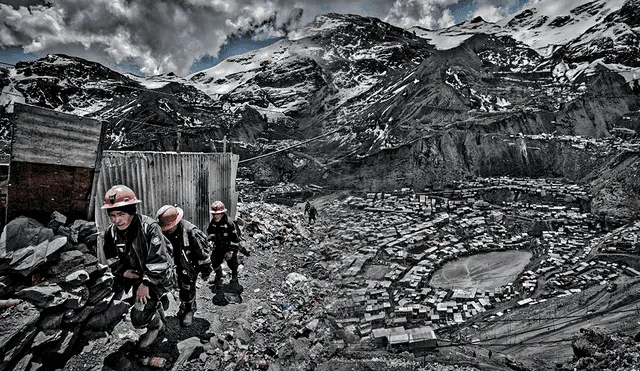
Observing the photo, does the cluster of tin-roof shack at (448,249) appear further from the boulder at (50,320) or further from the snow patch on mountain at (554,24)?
the snow patch on mountain at (554,24)

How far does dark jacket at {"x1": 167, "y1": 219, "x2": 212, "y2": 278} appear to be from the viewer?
287cm

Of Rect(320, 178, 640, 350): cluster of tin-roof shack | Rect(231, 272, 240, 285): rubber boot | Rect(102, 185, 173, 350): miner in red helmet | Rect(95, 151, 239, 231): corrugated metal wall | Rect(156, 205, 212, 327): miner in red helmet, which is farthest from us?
Rect(320, 178, 640, 350): cluster of tin-roof shack

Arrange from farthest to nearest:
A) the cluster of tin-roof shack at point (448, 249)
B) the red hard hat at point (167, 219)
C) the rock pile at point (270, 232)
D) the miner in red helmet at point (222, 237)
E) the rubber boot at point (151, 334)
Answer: the rock pile at point (270, 232) < the cluster of tin-roof shack at point (448, 249) < the miner in red helmet at point (222, 237) < the red hard hat at point (167, 219) < the rubber boot at point (151, 334)

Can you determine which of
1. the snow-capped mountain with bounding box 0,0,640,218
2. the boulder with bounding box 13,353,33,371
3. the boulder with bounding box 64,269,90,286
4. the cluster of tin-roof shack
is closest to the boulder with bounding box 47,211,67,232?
the boulder with bounding box 64,269,90,286

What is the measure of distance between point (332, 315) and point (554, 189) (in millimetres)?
20782

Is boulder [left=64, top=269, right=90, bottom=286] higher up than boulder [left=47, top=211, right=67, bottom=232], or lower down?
lower down

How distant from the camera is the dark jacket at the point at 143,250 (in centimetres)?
222

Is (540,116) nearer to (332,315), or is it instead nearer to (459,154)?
(459,154)

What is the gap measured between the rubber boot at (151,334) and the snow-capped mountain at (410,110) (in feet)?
26.0

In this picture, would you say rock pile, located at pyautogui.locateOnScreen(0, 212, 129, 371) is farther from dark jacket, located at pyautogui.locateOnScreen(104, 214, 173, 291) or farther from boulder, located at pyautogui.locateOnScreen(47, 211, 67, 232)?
dark jacket, located at pyautogui.locateOnScreen(104, 214, 173, 291)

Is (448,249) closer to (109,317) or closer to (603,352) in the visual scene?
(603,352)

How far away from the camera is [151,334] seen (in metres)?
2.43

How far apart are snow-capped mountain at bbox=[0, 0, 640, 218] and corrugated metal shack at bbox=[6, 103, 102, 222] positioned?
6689 mm

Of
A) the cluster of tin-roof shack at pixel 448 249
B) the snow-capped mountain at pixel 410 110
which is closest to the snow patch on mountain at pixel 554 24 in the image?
the snow-capped mountain at pixel 410 110
